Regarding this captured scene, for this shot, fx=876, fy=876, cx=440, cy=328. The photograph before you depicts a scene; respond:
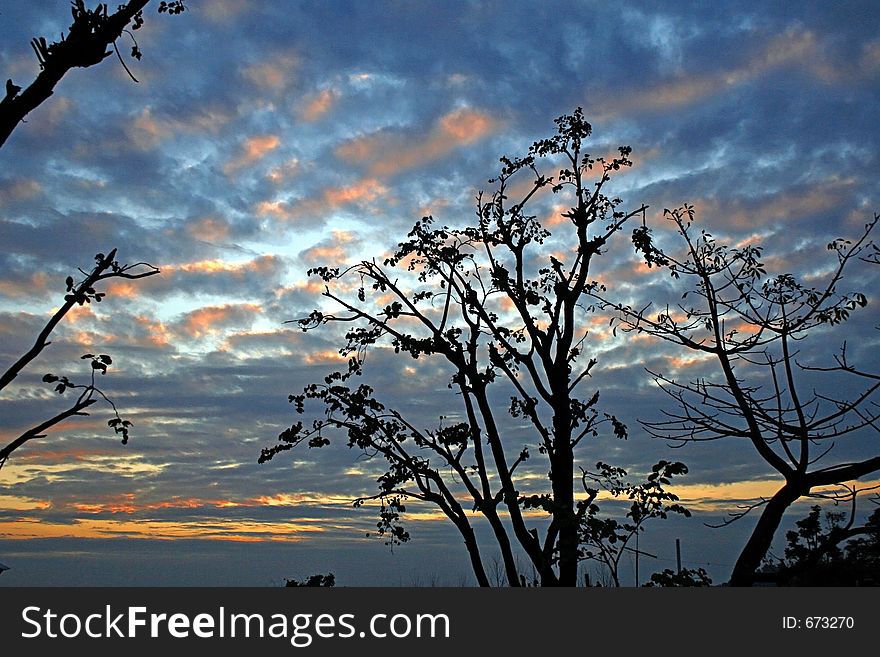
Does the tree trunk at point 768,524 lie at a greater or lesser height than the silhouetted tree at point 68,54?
lesser

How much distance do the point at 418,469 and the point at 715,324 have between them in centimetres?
955

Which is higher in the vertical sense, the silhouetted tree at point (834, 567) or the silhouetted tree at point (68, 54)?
the silhouetted tree at point (68, 54)

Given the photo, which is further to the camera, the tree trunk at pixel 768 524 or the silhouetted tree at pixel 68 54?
the tree trunk at pixel 768 524

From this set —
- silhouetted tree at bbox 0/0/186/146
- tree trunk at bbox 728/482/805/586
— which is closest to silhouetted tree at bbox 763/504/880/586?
tree trunk at bbox 728/482/805/586

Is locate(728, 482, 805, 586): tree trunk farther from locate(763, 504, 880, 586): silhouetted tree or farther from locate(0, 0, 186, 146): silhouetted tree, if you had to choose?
locate(0, 0, 186, 146): silhouetted tree

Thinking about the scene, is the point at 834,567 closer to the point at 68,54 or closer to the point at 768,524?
the point at 768,524

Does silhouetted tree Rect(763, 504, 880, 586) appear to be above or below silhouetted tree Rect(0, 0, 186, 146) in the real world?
below

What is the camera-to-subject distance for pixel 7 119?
467 centimetres

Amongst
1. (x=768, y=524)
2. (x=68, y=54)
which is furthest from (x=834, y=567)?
A: (x=68, y=54)

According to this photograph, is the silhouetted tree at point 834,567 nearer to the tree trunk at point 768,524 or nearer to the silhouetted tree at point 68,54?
the tree trunk at point 768,524

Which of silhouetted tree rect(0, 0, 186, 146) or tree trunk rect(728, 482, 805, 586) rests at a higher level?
silhouetted tree rect(0, 0, 186, 146)

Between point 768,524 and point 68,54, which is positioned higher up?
point 68,54

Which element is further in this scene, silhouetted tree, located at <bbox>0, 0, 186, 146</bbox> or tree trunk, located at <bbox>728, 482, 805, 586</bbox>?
tree trunk, located at <bbox>728, 482, 805, 586</bbox>

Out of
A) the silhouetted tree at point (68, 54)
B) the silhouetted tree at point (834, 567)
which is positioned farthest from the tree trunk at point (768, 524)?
the silhouetted tree at point (68, 54)
